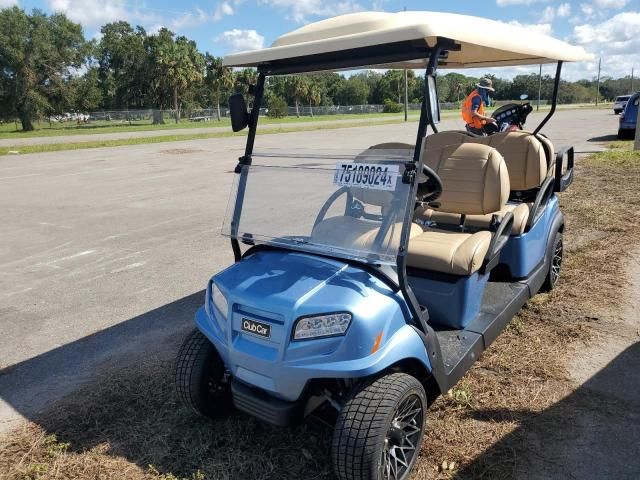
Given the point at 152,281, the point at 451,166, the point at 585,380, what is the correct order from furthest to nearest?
1. the point at 152,281
2. the point at 451,166
3. the point at 585,380

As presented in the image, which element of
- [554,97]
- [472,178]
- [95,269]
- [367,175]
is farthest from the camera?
[95,269]

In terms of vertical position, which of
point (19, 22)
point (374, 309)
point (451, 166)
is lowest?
point (374, 309)

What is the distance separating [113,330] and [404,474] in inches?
97.2

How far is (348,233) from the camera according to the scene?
2.47 metres

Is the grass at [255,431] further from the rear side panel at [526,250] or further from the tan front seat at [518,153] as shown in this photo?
the tan front seat at [518,153]

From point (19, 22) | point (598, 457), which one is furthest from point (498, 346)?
point (19, 22)

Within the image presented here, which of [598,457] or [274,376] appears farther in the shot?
[598,457]

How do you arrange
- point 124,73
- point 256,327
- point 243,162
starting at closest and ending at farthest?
point 256,327, point 243,162, point 124,73

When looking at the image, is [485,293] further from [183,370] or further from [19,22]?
[19,22]

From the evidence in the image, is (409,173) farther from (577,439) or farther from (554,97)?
(554,97)

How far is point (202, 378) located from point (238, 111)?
4.44ft

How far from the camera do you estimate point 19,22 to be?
37.1 meters

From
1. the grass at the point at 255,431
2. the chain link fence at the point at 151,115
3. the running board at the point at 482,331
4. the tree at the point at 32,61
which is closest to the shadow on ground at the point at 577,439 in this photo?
the grass at the point at 255,431

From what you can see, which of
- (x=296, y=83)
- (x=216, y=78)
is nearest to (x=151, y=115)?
(x=216, y=78)
